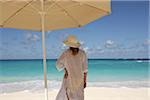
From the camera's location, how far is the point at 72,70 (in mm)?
4660

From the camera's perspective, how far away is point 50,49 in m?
26.2

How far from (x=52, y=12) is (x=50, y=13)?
0.05 m

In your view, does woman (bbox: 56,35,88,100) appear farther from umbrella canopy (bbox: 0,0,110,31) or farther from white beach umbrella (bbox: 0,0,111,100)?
umbrella canopy (bbox: 0,0,110,31)

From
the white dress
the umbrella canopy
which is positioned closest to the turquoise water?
the umbrella canopy

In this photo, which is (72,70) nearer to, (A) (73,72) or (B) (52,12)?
(A) (73,72)

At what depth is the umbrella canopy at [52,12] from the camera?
14.8 ft

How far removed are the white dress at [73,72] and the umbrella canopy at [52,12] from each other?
2.08ft

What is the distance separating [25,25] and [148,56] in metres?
19.3

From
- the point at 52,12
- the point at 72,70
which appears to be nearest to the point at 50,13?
the point at 52,12

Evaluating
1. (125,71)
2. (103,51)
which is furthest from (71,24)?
(103,51)

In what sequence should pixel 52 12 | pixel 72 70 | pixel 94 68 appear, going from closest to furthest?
pixel 72 70 < pixel 52 12 < pixel 94 68

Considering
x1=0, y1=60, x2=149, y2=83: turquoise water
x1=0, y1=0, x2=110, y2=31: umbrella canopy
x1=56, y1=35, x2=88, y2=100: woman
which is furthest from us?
x1=0, y1=60, x2=149, y2=83: turquoise water

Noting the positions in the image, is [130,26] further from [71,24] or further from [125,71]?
[71,24]

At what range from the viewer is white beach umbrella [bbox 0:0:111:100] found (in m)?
4.53
